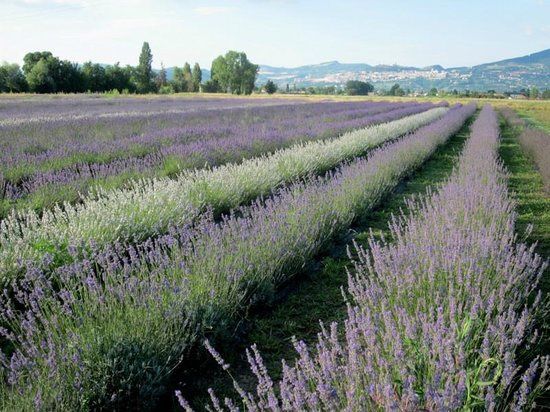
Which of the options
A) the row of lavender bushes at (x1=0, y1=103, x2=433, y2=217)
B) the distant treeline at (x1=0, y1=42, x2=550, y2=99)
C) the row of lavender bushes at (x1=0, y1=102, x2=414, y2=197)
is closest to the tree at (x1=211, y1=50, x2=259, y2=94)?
the distant treeline at (x1=0, y1=42, x2=550, y2=99)

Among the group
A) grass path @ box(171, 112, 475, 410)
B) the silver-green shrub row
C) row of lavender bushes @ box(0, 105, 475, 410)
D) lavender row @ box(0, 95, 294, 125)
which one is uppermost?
lavender row @ box(0, 95, 294, 125)

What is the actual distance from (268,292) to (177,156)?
19.3 ft

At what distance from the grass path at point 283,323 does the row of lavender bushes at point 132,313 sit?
16 centimetres

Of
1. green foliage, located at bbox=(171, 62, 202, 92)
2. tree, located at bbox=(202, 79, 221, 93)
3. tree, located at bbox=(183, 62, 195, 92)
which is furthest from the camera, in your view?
tree, located at bbox=(202, 79, 221, 93)

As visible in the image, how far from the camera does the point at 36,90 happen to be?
51.4m

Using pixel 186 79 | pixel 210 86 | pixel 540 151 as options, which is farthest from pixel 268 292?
pixel 210 86

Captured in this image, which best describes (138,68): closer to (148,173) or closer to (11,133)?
(11,133)

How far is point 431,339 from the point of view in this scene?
8.24ft

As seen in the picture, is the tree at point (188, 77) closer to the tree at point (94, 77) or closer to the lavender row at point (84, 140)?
the tree at point (94, 77)

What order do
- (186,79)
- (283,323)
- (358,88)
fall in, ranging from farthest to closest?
(358,88) → (186,79) → (283,323)

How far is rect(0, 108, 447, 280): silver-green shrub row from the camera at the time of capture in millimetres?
4188

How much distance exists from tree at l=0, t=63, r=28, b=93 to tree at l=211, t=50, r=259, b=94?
2091 inches

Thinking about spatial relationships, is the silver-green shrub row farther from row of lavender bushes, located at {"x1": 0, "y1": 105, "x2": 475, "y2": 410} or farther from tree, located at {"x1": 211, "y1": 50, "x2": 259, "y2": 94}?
tree, located at {"x1": 211, "y1": 50, "x2": 259, "y2": 94}

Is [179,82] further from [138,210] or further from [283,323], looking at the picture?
[283,323]
